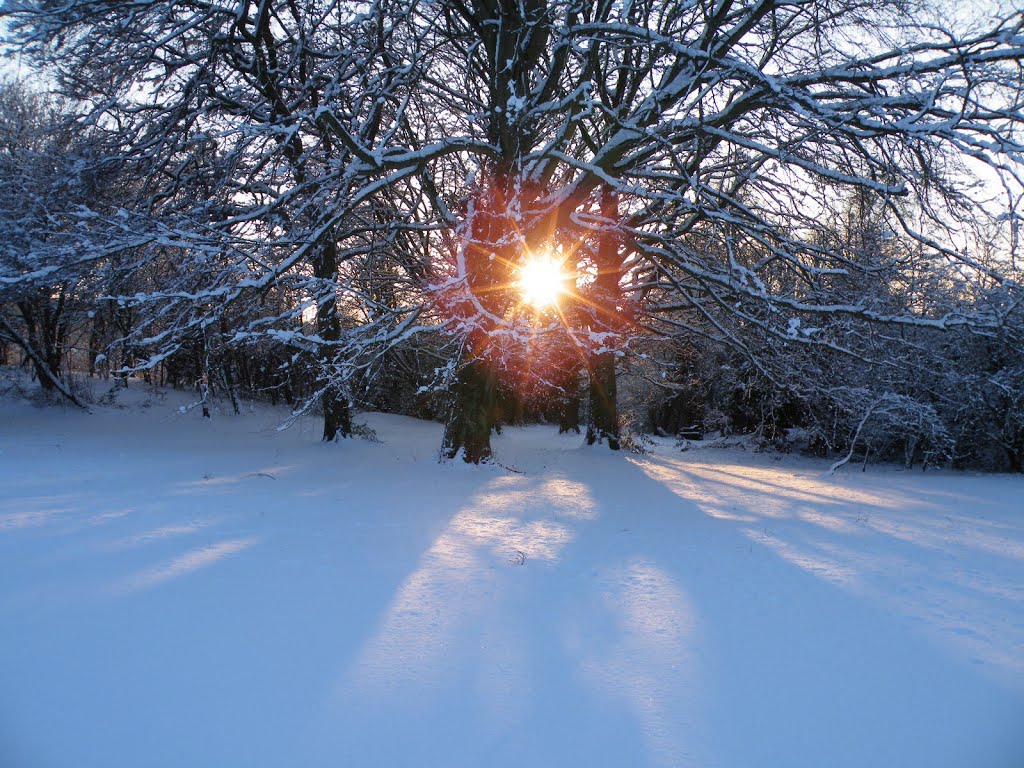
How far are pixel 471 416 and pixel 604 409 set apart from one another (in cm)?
424

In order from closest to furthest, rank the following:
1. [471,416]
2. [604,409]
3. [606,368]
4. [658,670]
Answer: [658,670] < [471,416] < [606,368] < [604,409]

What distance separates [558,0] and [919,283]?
236 inches

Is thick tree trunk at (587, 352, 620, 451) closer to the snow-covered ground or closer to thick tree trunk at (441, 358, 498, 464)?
thick tree trunk at (441, 358, 498, 464)

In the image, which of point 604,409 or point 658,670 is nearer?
point 658,670

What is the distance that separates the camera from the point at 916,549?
4.64 metres

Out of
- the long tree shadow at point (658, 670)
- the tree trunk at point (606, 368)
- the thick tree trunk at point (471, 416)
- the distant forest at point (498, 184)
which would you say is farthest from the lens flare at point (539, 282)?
the long tree shadow at point (658, 670)

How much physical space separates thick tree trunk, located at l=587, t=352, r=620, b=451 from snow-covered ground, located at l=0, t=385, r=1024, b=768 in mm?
6383

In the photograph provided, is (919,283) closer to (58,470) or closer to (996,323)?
(996,323)

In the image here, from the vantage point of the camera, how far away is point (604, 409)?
12445mm

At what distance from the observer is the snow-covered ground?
80.1 inches

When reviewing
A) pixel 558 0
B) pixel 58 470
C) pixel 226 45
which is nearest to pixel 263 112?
pixel 226 45

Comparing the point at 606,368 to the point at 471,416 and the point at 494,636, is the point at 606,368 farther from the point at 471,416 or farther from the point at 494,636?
the point at 494,636

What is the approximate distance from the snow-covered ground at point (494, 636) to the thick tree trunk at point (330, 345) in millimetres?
2429

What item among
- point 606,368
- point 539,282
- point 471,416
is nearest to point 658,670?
point 539,282
